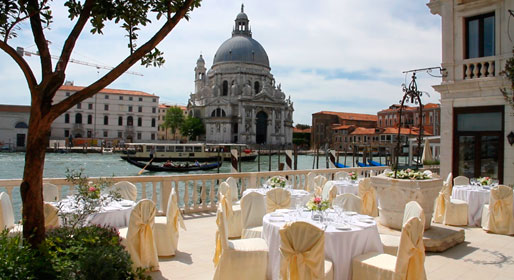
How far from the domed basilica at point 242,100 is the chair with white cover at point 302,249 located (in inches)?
2585

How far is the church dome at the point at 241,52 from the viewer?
74312mm

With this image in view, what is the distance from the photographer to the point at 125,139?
7156 cm

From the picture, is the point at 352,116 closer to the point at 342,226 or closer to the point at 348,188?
the point at 348,188

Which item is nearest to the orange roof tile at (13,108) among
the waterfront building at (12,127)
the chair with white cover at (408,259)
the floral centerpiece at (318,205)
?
the waterfront building at (12,127)

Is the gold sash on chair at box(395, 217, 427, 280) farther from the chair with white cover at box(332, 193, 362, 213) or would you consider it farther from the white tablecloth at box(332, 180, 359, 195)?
the white tablecloth at box(332, 180, 359, 195)

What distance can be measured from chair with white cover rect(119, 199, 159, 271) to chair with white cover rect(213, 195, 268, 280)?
3.28 feet

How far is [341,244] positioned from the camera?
141 inches

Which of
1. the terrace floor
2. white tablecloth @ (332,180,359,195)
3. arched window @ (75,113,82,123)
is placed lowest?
the terrace floor

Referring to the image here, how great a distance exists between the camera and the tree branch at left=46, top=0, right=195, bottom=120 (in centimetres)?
288

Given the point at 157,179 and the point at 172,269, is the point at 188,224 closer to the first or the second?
the point at 157,179

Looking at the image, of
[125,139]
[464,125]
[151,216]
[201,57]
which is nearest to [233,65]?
[201,57]

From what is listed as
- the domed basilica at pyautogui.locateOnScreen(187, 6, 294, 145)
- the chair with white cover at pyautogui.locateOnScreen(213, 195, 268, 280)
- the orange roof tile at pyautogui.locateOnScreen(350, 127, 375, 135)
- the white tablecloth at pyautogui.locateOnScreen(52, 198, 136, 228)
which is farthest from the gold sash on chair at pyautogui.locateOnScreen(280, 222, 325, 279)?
the orange roof tile at pyautogui.locateOnScreen(350, 127, 375, 135)

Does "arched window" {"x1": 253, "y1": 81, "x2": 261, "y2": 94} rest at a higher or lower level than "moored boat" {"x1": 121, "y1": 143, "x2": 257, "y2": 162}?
higher

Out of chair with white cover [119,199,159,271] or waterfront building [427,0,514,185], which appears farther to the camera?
waterfront building [427,0,514,185]
